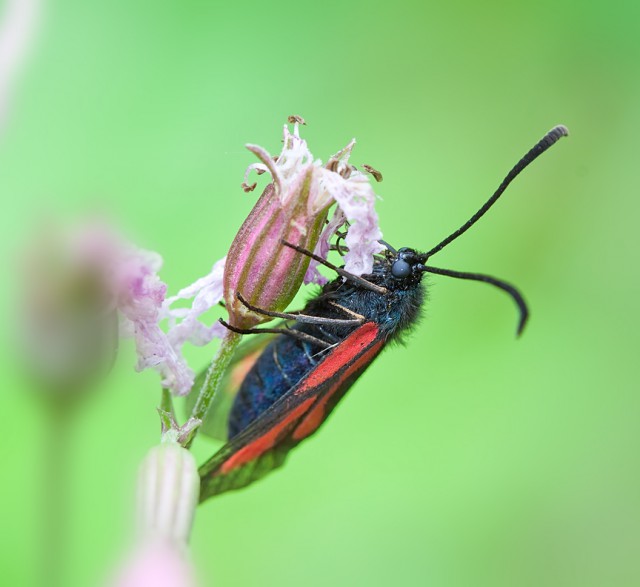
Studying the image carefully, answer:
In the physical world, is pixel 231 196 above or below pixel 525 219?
below

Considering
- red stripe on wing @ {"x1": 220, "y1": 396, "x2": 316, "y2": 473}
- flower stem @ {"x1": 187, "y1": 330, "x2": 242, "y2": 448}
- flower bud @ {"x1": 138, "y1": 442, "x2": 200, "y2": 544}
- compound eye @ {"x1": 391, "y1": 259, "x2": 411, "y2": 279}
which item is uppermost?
compound eye @ {"x1": 391, "y1": 259, "x2": 411, "y2": 279}

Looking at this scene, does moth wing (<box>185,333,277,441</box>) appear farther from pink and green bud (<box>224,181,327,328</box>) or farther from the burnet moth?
pink and green bud (<box>224,181,327,328</box>)

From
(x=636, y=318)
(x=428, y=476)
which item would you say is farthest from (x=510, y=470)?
(x=636, y=318)

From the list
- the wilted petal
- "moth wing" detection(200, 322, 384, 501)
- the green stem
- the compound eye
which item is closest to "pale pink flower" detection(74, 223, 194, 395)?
the green stem

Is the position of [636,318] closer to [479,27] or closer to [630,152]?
[630,152]

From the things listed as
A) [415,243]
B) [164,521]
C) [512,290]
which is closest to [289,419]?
[512,290]

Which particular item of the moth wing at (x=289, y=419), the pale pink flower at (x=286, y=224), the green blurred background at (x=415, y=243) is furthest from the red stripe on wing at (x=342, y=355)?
the green blurred background at (x=415, y=243)
